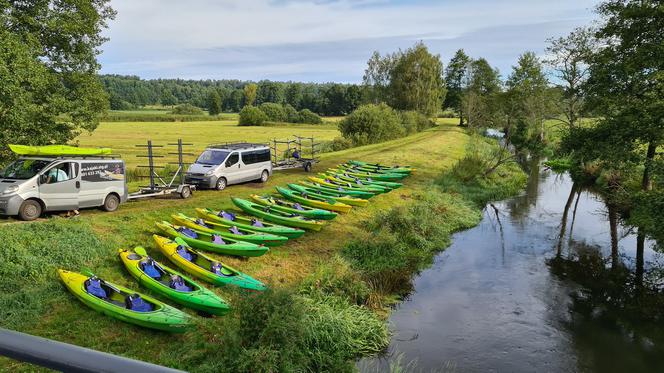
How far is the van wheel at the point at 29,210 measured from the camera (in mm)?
14781

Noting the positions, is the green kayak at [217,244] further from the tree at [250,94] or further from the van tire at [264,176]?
the tree at [250,94]

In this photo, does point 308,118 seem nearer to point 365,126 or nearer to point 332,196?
point 365,126

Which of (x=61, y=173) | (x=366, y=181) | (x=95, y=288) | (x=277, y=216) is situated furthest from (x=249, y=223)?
(x=366, y=181)

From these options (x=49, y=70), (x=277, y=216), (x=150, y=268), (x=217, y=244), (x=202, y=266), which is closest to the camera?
(x=150, y=268)

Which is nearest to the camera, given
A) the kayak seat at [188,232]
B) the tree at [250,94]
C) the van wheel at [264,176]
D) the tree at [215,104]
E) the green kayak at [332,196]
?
the kayak seat at [188,232]

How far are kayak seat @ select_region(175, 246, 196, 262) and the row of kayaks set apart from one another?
0.02 m

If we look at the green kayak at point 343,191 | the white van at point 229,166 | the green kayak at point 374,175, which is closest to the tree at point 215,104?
the green kayak at point 374,175

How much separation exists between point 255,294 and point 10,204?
943 centimetres

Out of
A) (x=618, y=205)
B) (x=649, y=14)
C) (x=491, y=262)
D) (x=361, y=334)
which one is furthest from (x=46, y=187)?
(x=618, y=205)

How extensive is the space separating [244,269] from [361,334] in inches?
178

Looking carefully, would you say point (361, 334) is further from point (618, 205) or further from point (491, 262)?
point (618, 205)

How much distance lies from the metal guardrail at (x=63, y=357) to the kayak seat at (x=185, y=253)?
12544 millimetres

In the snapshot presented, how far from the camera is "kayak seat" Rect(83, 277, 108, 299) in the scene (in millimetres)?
11008

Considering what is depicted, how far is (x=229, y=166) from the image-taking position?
22.6m
